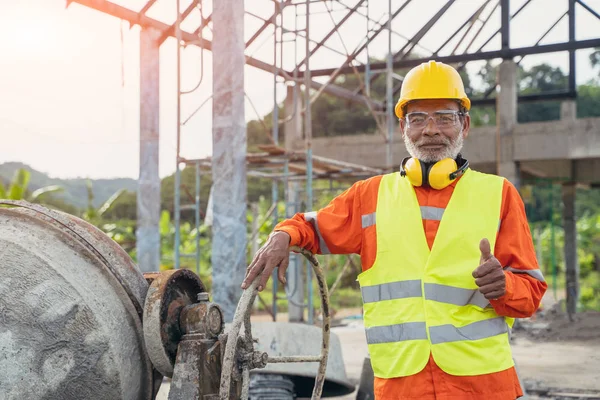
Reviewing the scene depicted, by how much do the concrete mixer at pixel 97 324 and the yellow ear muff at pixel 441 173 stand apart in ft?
1.90

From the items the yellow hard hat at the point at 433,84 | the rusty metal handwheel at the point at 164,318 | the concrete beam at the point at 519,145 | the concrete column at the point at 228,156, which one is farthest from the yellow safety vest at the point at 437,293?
the concrete beam at the point at 519,145

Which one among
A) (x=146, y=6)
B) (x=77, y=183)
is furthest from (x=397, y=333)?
(x=77, y=183)

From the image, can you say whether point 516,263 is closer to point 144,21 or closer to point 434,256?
point 434,256

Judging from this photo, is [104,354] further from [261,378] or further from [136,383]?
[261,378]

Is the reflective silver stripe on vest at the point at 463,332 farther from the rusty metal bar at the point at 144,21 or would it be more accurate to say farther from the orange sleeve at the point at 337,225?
the rusty metal bar at the point at 144,21

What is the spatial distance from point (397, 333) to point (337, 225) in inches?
19.9

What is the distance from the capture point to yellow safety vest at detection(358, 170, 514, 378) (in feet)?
9.93

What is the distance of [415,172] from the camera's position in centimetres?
324

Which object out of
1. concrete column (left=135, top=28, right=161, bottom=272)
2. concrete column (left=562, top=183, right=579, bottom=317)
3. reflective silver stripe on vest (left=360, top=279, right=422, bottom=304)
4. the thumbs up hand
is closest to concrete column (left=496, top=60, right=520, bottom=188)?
concrete column (left=135, top=28, right=161, bottom=272)

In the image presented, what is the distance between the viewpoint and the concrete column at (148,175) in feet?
42.5

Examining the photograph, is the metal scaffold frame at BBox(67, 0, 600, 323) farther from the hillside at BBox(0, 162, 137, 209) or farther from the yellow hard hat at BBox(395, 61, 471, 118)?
the hillside at BBox(0, 162, 137, 209)

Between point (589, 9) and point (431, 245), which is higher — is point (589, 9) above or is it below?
above

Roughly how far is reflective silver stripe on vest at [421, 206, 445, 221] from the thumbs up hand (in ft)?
1.24

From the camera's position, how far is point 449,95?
3262 millimetres
